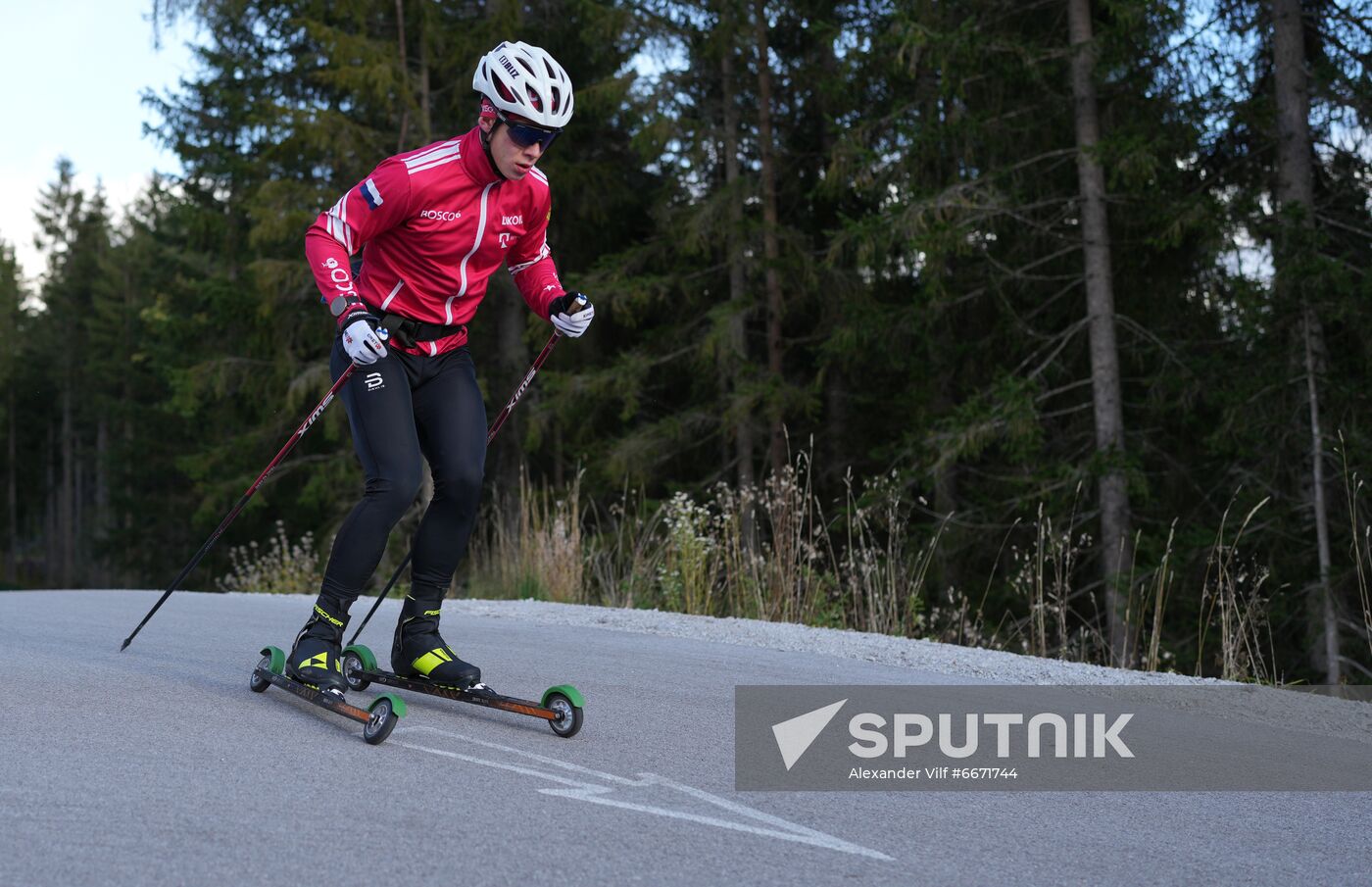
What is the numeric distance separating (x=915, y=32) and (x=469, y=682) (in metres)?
12.1

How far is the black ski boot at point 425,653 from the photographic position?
16.9 feet

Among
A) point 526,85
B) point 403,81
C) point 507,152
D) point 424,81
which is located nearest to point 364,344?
point 507,152

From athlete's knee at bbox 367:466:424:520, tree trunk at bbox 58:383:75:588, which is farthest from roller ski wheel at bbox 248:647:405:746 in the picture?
tree trunk at bbox 58:383:75:588

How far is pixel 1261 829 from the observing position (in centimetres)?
384

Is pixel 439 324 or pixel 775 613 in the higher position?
pixel 439 324

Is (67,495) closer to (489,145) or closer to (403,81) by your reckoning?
(403,81)

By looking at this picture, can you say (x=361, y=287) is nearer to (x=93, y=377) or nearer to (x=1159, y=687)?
(x=1159, y=687)

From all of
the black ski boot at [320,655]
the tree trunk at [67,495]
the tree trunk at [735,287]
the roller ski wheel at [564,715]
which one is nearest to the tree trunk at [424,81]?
the tree trunk at [735,287]

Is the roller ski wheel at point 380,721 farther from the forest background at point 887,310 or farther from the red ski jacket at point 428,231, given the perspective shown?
the forest background at point 887,310

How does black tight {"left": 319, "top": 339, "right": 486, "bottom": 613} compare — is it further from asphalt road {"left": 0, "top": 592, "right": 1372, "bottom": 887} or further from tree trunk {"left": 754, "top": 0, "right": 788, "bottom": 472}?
tree trunk {"left": 754, "top": 0, "right": 788, "bottom": 472}

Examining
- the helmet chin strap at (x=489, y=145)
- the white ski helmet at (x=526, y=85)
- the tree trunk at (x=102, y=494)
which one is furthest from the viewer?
the tree trunk at (x=102, y=494)

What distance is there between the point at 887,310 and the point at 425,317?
13.8 meters

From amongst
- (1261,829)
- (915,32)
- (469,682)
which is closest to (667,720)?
(469,682)

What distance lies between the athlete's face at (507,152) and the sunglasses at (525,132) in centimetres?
1
